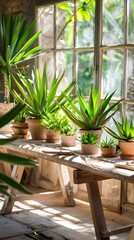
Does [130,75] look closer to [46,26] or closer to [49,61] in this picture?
[49,61]

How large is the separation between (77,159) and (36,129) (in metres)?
0.95

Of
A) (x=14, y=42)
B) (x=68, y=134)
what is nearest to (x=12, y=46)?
(x=14, y=42)

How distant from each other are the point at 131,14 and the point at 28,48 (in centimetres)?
151

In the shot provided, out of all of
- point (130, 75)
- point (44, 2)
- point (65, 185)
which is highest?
point (44, 2)

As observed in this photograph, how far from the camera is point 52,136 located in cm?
447

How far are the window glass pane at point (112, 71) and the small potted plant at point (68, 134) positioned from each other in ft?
1.67

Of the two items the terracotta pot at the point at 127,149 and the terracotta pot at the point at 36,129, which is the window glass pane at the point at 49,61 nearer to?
the terracotta pot at the point at 36,129

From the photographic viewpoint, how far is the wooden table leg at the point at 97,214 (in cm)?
360

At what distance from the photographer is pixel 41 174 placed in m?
5.46

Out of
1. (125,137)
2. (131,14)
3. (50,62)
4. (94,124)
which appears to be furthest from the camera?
(50,62)

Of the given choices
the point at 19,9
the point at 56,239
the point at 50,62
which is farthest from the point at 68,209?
the point at 19,9

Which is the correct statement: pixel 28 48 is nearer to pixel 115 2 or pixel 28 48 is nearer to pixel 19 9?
pixel 19 9

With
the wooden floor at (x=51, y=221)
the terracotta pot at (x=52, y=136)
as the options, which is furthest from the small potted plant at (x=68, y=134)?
the wooden floor at (x=51, y=221)

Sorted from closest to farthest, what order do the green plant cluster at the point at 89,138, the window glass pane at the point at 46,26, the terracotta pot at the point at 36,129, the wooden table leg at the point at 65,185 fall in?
the green plant cluster at the point at 89,138
the terracotta pot at the point at 36,129
the wooden table leg at the point at 65,185
the window glass pane at the point at 46,26
